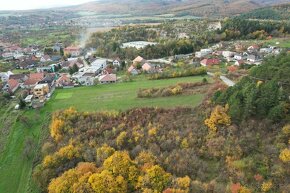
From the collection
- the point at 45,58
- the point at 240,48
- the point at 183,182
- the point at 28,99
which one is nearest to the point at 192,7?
the point at 240,48

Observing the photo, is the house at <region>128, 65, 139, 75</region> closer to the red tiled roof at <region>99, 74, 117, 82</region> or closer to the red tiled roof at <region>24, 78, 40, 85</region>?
the red tiled roof at <region>99, 74, 117, 82</region>

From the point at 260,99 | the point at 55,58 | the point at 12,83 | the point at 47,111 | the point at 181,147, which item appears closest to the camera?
the point at 181,147

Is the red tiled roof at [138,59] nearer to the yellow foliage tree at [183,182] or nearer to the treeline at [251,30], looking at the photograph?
the treeline at [251,30]

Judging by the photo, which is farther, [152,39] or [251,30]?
[152,39]

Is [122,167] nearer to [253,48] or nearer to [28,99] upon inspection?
[28,99]

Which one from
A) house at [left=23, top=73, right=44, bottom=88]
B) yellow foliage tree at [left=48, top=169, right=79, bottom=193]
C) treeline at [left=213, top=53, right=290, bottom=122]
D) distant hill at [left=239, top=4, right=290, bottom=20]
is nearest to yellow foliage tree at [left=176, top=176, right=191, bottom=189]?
yellow foliage tree at [left=48, top=169, right=79, bottom=193]

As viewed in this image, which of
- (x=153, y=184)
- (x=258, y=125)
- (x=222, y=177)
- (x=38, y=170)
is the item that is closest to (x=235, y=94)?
(x=258, y=125)
